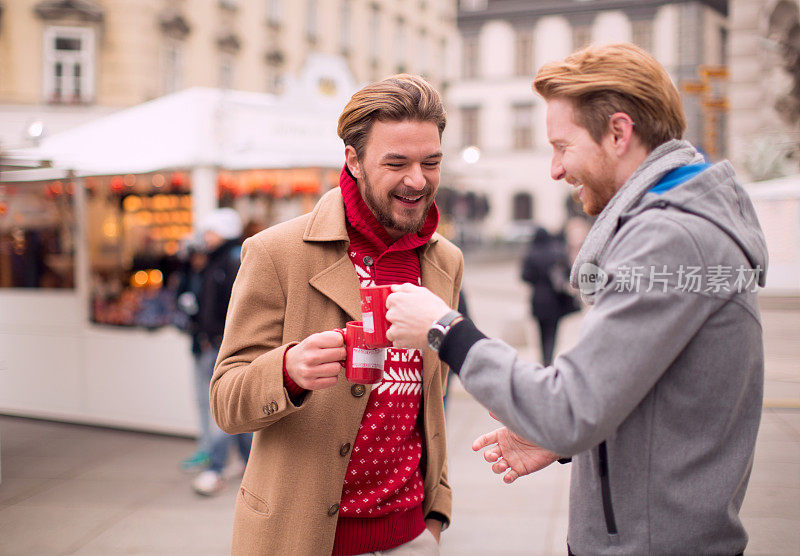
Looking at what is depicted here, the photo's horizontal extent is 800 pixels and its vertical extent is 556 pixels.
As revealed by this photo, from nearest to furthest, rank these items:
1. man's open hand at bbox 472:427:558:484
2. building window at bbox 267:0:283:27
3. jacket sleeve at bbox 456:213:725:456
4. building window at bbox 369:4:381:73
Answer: jacket sleeve at bbox 456:213:725:456 → man's open hand at bbox 472:427:558:484 → building window at bbox 267:0:283:27 → building window at bbox 369:4:381:73

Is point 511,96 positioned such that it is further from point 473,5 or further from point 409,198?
point 409,198

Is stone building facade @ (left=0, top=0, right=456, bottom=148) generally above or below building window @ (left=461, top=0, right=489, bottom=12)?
below

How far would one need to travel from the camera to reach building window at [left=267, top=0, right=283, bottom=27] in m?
27.1

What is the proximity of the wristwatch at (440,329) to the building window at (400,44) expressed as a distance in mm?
35540

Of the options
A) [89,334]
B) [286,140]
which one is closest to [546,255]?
[286,140]

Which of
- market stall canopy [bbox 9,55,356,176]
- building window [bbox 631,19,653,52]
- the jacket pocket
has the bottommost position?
the jacket pocket

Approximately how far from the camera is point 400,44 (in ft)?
119

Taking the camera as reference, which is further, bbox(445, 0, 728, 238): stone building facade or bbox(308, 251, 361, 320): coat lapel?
bbox(445, 0, 728, 238): stone building facade

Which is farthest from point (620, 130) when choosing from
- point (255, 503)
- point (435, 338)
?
point (255, 503)

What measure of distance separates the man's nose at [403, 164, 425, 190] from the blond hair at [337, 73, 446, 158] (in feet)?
0.40

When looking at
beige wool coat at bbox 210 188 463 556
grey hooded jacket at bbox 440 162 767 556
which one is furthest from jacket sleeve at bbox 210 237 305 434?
grey hooded jacket at bbox 440 162 767 556

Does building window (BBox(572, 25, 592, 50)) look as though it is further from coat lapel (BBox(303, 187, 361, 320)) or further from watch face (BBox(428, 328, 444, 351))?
watch face (BBox(428, 328, 444, 351))

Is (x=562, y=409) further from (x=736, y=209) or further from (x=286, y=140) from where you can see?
(x=286, y=140)

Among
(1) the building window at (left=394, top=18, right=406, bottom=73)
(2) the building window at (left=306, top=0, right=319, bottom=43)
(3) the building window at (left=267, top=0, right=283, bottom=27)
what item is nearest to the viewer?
(3) the building window at (left=267, top=0, right=283, bottom=27)
